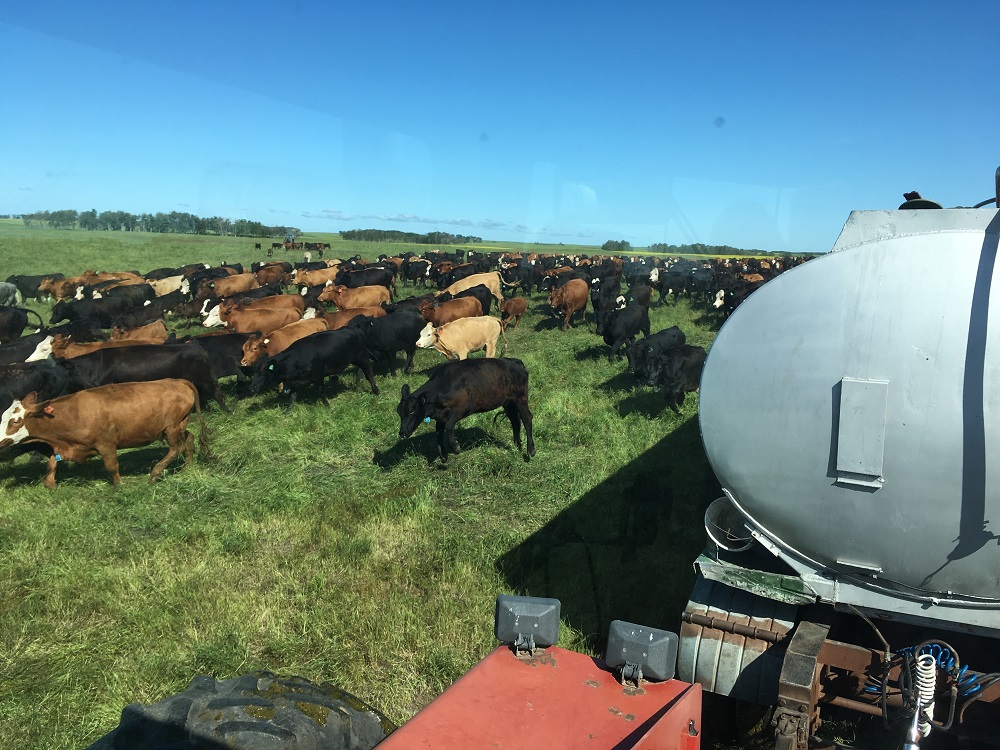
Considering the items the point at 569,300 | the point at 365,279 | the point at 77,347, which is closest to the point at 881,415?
the point at 77,347

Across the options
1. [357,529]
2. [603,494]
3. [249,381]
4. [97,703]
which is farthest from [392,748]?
[249,381]

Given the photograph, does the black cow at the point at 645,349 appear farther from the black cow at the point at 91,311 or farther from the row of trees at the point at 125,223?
the row of trees at the point at 125,223

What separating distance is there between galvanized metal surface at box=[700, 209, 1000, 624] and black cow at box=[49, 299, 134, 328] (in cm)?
2445

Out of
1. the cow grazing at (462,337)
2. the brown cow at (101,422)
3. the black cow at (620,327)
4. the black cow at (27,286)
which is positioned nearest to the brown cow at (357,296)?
the cow grazing at (462,337)

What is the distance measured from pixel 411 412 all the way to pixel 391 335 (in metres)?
6.97

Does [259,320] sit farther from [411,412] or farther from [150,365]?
[411,412]

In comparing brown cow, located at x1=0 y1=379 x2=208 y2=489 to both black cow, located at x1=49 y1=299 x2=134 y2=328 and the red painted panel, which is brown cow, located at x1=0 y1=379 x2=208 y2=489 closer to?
the red painted panel

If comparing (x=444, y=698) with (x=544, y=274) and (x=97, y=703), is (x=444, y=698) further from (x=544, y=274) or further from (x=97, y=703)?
(x=544, y=274)

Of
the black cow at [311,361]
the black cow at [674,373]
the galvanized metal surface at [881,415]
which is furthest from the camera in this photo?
the black cow at [311,361]

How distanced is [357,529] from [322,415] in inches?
217

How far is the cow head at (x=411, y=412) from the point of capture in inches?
381

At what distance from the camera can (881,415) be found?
3.29 metres

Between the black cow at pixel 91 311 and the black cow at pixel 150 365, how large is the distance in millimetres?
12417

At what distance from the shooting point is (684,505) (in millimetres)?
8000
